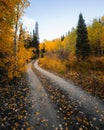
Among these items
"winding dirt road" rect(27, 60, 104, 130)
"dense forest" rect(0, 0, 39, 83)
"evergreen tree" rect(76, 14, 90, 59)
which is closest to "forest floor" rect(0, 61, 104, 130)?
"winding dirt road" rect(27, 60, 104, 130)

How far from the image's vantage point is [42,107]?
7.70 metres

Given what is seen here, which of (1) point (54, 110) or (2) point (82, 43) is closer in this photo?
(1) point (54, 110)

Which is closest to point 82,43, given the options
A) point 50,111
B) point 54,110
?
point 54,110

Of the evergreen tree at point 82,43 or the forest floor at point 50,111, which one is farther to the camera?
the evergreen tree at point 82,43

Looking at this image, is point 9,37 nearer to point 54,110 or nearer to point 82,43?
point 54,110

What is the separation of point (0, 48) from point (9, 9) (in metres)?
2.79

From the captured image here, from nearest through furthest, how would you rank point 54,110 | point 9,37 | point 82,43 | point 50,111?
point 50,111 < point 54,110 < point 9,37 < point 82,43

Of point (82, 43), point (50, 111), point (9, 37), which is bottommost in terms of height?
point (50, 111)

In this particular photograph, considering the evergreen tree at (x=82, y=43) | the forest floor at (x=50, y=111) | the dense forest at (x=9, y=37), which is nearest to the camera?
the forest floor at (x=50, y=111)

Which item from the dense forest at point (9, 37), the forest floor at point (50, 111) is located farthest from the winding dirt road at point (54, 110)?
the dense forest at point (9, 37)

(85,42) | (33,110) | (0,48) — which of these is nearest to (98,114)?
(33,110)

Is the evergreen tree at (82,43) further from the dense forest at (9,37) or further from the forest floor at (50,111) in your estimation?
the forest floor at (50,111)

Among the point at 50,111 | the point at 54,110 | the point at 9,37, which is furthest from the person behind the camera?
the point at 9,37

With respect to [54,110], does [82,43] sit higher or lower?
higher
